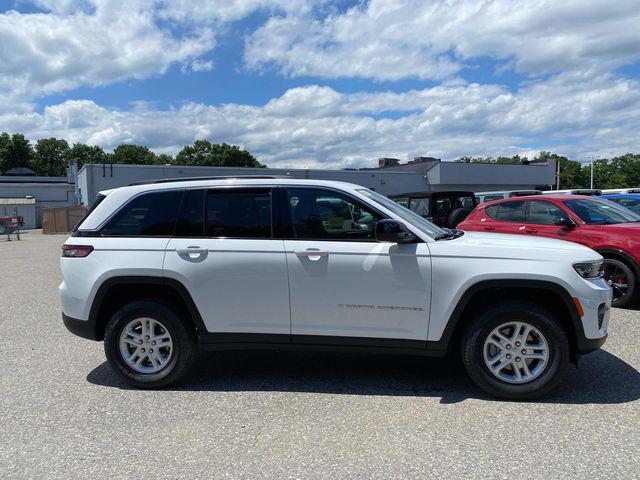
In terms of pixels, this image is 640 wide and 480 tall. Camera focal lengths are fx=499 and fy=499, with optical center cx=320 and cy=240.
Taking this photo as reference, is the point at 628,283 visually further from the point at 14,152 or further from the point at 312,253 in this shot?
the point at 14,152

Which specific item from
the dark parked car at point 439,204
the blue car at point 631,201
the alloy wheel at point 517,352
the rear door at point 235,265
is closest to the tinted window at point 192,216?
the rear door at point 235,265

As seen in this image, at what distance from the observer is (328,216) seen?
170 inches

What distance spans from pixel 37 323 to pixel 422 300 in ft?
18.5

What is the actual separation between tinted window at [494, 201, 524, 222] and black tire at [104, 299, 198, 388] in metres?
6.49

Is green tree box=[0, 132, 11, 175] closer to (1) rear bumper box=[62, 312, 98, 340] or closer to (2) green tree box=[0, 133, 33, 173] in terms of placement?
(2) green tree box=[0, 133, 33, 173]

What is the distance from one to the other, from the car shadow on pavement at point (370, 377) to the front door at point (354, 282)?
0.51m

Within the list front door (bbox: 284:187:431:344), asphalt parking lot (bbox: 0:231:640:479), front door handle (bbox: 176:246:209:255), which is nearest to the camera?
asphalt parking lot (bbox: 0:231:640:479)

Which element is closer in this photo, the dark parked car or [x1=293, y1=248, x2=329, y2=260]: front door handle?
[x1=293, y1=248, x2=329, y2=260]: front door handle

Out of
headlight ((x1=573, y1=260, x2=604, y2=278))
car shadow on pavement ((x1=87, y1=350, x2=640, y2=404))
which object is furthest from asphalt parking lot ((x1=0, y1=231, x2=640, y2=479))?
headlight ((x1=573, y1=260, x2=604, y2=278))

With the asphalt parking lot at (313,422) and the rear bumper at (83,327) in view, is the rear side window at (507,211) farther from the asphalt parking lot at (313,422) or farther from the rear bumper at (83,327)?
the rear bumper at (83,327)

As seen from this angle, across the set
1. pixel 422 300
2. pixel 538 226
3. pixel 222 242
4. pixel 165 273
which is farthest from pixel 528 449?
pixel 538 226

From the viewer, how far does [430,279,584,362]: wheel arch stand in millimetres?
3920

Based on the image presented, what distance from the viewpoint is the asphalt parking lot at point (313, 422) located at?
10.2 feet

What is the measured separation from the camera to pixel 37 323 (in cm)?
697
